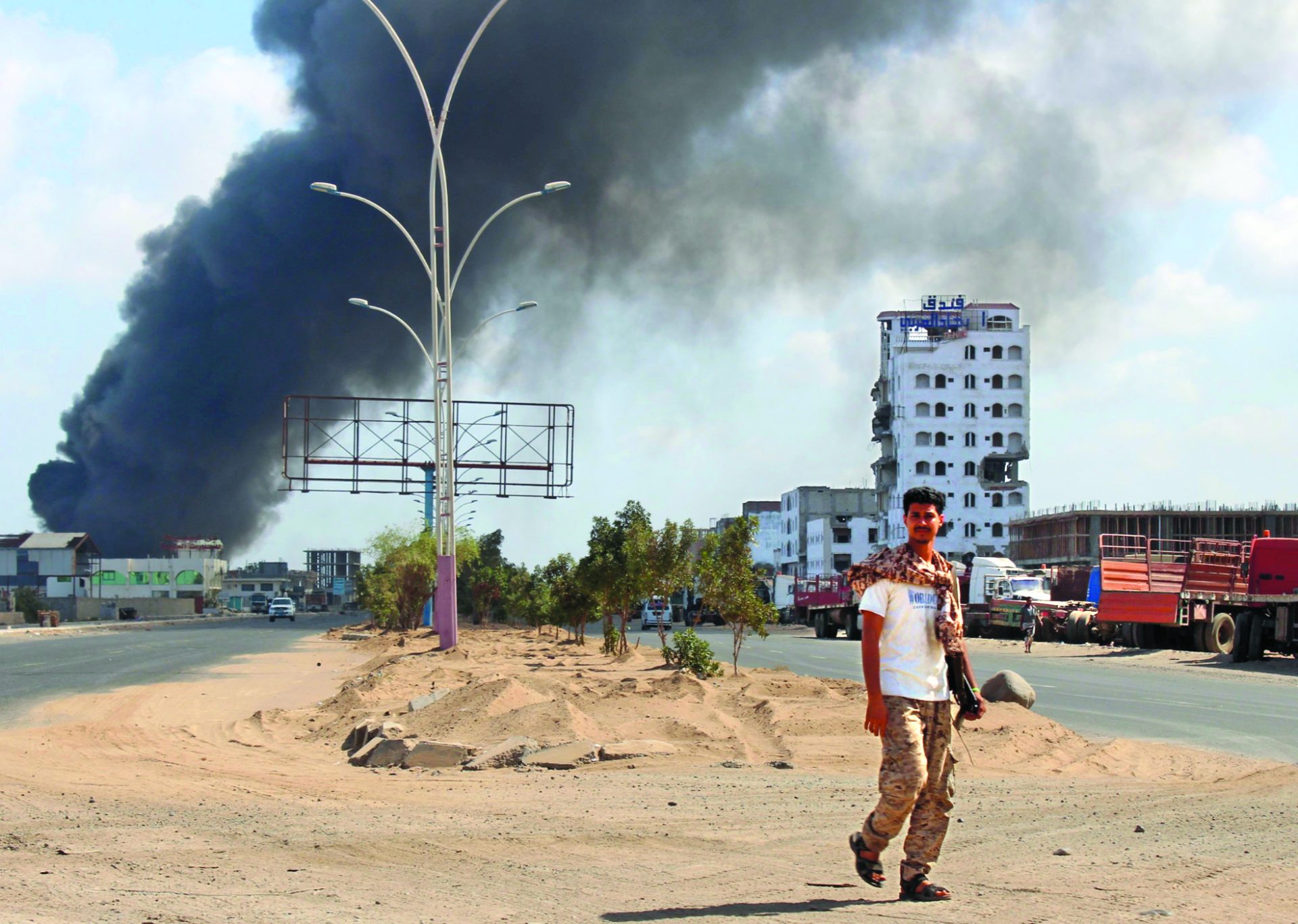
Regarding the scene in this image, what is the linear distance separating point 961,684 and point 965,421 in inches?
4301

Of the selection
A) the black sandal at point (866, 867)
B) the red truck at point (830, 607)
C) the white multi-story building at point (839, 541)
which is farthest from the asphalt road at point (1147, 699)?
the white multi-story building at point (839, 541)

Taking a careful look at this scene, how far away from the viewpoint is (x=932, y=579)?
6.31 meters

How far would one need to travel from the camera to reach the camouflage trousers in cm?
616

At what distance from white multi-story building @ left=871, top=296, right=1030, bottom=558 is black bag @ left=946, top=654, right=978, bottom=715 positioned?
106195 millimetres

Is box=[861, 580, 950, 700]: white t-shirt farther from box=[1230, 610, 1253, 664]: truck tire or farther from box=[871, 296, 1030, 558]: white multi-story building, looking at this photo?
box=[871, 296, 1030, 558]: white multi-story building

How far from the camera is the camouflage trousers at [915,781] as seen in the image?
6156mm

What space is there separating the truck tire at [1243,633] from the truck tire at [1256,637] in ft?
0.05

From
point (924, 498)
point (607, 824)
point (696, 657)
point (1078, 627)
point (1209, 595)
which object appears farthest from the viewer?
point (1078, 627)

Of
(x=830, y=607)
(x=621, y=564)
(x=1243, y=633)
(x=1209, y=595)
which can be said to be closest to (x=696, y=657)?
(x=621, y=564)

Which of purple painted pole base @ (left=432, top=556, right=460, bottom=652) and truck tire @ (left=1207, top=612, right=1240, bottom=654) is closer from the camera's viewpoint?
purple painted pole base @ (left=432, top=556, right=460, bottom=652)

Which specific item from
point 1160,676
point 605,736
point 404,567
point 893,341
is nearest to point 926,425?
point 893,341

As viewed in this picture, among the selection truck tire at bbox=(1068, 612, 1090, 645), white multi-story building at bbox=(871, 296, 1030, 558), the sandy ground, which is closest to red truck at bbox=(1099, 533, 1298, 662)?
truck tire at bbox=(1068, 612, 1090, 645)

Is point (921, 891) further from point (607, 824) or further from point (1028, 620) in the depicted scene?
point (1028, 620)

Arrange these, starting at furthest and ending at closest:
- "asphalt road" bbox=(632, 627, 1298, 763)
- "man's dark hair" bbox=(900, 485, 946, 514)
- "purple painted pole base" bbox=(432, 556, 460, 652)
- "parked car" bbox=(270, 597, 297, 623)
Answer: "parked car" bbox=(270, 597, 297, 623) < "purple painted pole base" bbox=(432, 556, 460, 652) < "asphalt road" bbox=(632, 627, 1298, 763) < "man's dark hair" bbox=(900, 485, 946, 514)
